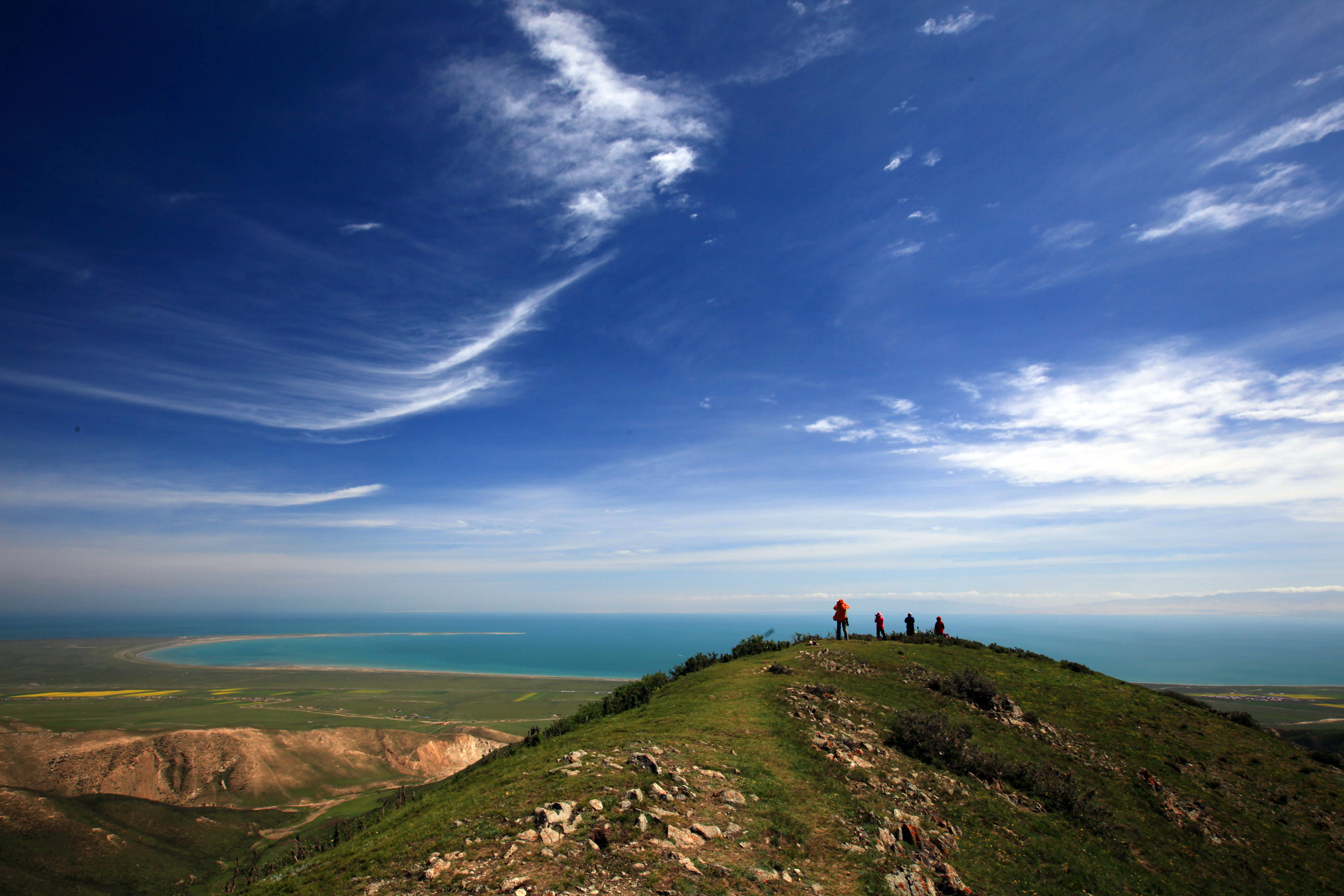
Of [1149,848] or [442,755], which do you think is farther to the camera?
[442,755]

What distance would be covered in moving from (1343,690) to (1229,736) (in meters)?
250

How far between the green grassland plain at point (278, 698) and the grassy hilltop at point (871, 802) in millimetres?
91641

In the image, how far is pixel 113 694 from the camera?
470ft

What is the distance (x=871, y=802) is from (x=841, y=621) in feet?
68.4

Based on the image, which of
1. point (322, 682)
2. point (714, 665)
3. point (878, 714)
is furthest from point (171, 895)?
point (322, 682)

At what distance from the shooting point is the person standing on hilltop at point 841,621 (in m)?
33.2

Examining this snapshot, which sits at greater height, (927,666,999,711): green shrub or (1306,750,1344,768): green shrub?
(927,666,999,711): green shrub

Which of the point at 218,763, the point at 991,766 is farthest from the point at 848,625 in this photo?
the point at 218,763

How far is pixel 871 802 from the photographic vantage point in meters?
14.3

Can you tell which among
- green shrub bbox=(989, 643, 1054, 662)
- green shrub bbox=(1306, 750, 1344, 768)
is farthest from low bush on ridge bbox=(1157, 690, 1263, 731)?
green shrub bbox=(989, 643, 1054, 662)

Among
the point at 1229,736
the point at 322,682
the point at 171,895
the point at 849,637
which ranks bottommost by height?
the point at 322,682

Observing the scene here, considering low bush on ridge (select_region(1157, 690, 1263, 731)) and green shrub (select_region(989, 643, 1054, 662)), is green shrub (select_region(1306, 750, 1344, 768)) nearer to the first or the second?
low bush on ridge (select_region(1157, 690, 1263, 731))

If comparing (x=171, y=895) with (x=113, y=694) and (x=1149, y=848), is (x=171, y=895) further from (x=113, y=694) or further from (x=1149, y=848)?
(x=113, y=694)

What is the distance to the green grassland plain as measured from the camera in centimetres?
10494
